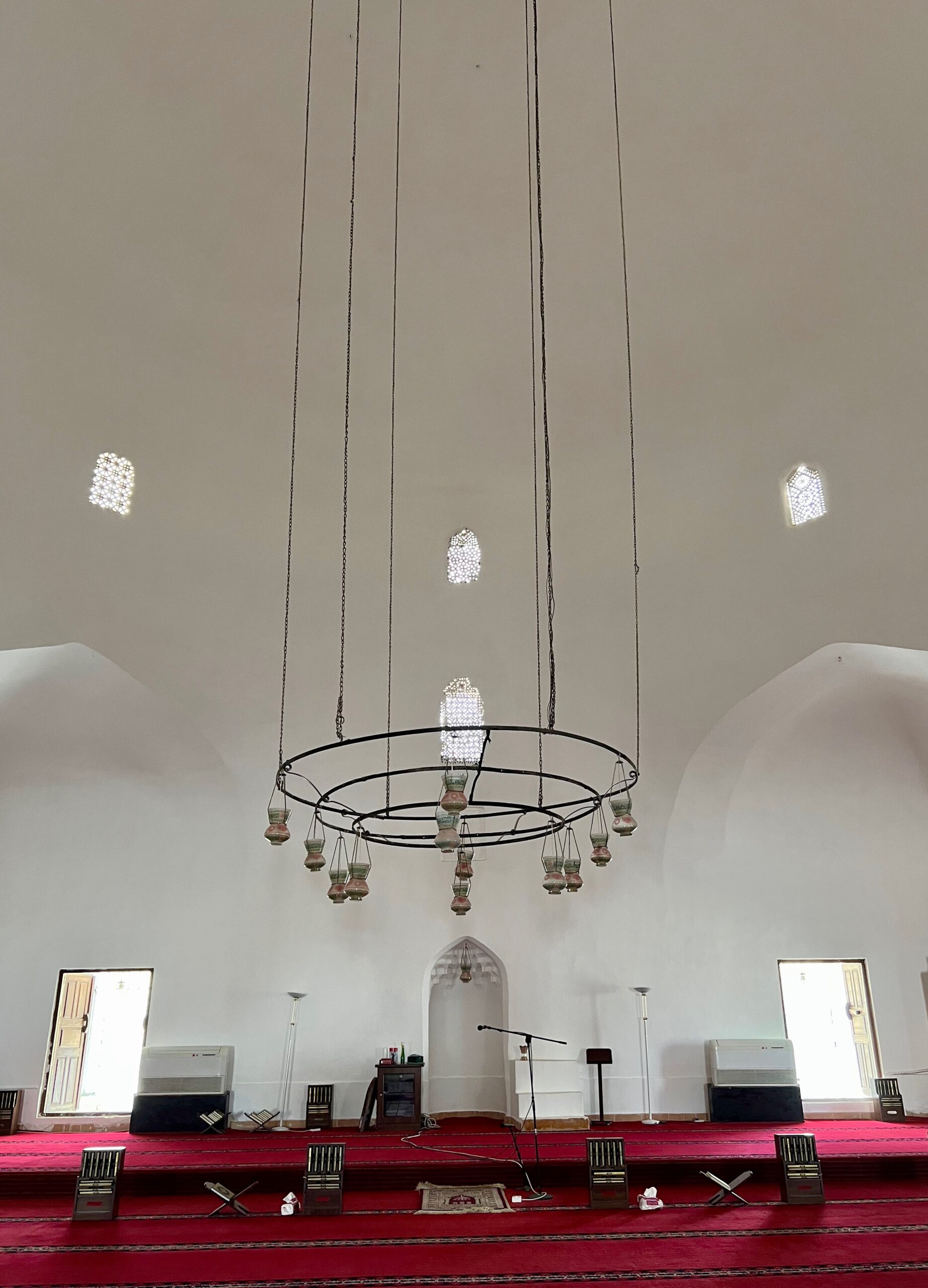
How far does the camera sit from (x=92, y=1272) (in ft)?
19.2

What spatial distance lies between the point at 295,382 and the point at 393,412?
1.12 metres

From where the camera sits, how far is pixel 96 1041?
1227 centimetres

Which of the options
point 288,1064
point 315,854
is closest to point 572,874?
point 315,854

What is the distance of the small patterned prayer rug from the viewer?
24.4ft

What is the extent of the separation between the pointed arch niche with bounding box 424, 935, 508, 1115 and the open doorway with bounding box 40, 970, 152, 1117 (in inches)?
147

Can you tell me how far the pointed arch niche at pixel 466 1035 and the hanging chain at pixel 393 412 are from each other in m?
2.91

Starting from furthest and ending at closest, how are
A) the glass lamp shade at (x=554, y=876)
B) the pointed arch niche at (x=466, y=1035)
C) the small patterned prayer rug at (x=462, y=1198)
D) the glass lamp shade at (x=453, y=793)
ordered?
the pointed arch niche at (x=466, y=1035), the small patterned prayer rug at (x=462, y=1198), the glass lamp shade at (x=554, y=876), the glass lamp shade at (x=453, y=793)

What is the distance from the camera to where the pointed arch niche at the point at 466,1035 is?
12.4 m

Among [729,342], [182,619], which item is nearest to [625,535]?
[729,342]

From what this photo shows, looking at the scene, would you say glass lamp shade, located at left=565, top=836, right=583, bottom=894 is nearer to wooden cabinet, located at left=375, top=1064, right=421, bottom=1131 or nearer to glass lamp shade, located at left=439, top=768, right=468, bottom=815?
glass lamp shade, located at left=439, top=768, right=468, bottom=815

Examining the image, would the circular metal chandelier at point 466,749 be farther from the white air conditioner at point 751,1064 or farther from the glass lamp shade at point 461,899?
the white air conditioner at point 751,1064

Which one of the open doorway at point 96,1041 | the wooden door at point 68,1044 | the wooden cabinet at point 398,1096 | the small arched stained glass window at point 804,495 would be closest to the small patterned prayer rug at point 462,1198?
the wooden cabinet at point 398,1096

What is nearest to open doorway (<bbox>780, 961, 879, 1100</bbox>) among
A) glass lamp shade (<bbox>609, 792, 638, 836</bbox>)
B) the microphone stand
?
the microphone stand

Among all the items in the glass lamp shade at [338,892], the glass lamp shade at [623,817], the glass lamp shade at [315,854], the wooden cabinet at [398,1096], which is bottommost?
the wooden cabinet at [398,1096]
